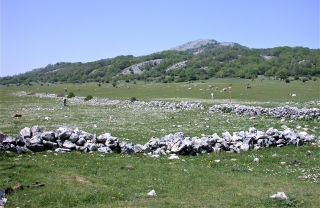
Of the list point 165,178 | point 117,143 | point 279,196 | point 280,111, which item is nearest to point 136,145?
point 117,143

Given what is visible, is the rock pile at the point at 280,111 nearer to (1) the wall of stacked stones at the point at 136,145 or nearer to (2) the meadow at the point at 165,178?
(1) the wall of stacked stones at the point at 136,145

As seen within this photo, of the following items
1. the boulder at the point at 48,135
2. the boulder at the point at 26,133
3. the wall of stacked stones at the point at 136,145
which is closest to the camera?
the wall of stacked stones at the point at 136,145

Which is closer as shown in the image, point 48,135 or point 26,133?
point 48,135

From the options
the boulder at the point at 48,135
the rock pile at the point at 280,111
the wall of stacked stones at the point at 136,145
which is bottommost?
the rock pile at the point at 280,111

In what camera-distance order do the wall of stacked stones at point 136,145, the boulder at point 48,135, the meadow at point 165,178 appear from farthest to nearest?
the boulder at point 48,135 → the wall of stacked stones at point 136,145 → the meadow at point 165,178

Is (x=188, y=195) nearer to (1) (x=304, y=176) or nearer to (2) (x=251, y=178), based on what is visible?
(2) (x=251, y=178)

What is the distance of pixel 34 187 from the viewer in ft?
40.4

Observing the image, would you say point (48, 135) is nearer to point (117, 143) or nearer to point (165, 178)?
point (117, 143)

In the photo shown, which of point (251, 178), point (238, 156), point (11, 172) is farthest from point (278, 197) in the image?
point (11, 172)

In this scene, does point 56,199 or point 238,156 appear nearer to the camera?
point 56,199

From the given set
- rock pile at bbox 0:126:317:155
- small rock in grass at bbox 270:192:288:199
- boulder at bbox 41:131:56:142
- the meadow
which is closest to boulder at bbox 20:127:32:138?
rock pile at bbox 0:126:317:155

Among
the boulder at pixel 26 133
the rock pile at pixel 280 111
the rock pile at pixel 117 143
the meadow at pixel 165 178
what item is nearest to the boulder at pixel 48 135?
the rock pile at pixel 117 143

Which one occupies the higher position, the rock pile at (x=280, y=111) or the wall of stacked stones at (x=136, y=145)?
the wall of stacked stones at (x=136, y=145)

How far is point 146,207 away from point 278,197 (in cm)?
459
